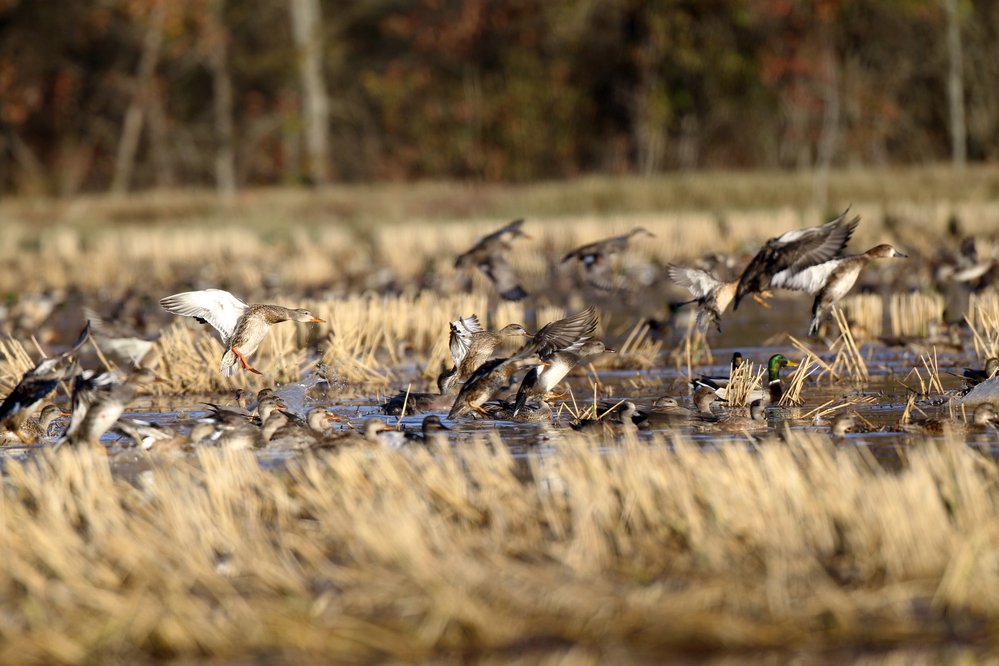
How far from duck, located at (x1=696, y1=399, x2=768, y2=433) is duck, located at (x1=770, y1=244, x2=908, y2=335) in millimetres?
1281

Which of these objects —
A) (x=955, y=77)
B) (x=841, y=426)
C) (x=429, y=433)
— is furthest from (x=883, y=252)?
(x=955, y=77)

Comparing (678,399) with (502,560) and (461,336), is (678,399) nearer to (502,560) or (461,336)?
(461,336)

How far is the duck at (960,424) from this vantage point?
334 inches

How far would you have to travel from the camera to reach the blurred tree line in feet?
110

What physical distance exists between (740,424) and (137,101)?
103ft

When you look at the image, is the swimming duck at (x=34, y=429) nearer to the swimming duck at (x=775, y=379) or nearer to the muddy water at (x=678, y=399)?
the muddy water at (x=678, y=399)

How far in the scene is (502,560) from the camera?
559 centimetres

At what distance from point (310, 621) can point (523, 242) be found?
57.5ft

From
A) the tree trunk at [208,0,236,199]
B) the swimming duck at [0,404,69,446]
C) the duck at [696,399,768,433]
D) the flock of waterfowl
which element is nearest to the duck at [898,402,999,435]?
the flock of waterfowl

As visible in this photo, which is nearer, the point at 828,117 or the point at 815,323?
the point at 815,323

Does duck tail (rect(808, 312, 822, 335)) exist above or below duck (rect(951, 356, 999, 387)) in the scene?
A: above

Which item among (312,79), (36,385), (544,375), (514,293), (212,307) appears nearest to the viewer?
A: (36,385)

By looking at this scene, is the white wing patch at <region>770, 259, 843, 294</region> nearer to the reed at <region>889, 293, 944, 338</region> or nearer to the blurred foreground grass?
the reed at <region>889, 293, 944, 338</region>

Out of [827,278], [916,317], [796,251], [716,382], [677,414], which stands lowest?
[916,317]
